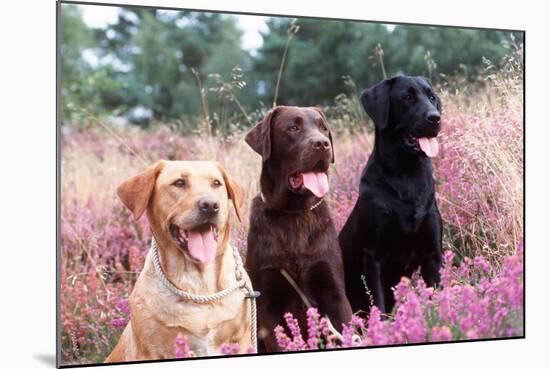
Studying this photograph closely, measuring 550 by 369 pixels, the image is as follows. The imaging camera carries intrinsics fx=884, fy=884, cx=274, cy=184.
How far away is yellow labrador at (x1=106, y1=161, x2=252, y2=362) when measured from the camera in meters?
3.95

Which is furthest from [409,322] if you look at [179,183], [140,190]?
[140,190]

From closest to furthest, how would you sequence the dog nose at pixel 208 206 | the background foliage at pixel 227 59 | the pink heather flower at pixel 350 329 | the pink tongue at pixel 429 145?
the dog nose at pixel 208 206 < the pink heather flower at pixel 350 329 < the pink tongue at pixel 429 145 < the background foliage at pixel 227 59

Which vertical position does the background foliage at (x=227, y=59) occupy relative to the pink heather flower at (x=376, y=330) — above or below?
above

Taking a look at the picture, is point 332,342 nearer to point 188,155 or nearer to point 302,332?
point 302,332

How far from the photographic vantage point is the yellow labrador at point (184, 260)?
3.95m

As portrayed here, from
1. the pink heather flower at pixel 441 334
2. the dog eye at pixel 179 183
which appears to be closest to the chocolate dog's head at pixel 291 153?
the dog eye at pixel 179 183

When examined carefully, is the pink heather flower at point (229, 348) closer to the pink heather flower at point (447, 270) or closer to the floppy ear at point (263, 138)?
the floppy ear at point (263, 138)

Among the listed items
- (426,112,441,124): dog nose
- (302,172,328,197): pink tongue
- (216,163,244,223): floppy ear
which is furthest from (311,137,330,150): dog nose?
(426,112,441,124): dog nose

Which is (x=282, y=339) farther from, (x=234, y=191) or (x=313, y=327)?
(x=234, y=191)

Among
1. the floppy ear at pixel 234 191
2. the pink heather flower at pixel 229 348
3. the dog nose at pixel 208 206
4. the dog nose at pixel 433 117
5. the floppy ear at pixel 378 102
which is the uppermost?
the floppy ear at pixel 378 102

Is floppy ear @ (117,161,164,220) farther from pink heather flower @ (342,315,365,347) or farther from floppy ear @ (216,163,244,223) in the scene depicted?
pink heather flower @ (342,315,365,347)

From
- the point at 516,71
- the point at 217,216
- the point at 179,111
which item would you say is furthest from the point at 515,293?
the point at 179,111

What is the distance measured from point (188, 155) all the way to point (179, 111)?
282 cm

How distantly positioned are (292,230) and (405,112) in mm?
844
